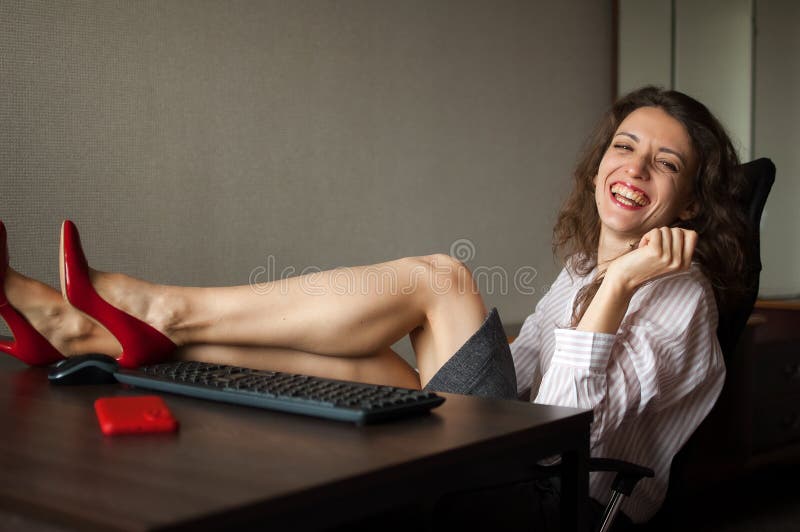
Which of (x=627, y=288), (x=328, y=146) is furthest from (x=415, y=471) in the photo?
(x=328, y=146)

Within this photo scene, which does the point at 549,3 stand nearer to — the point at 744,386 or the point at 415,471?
the point at 744,386

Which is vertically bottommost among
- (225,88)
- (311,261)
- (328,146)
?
(311,261)

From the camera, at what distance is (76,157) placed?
2285 millimetres

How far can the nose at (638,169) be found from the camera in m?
1.80

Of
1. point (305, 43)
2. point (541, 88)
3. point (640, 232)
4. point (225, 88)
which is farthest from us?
point (541, 88)

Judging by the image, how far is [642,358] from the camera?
1495 mm

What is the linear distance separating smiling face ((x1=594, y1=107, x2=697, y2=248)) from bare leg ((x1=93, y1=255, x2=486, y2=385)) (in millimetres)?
501

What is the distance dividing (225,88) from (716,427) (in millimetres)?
2029

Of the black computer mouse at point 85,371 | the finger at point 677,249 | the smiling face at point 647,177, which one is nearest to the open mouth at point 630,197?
the smiling face at point 647,177

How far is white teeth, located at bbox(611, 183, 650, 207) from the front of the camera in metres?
1.80

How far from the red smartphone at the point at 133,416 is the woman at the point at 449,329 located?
1.53ft

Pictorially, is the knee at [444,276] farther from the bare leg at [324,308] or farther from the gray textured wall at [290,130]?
the gray textured wall at [290,130]

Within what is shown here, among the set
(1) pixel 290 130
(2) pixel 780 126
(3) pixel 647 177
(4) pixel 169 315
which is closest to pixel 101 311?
(4) pixel 169 315

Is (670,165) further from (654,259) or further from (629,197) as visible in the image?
(654,259)
